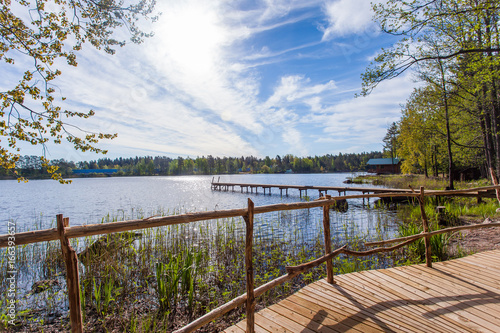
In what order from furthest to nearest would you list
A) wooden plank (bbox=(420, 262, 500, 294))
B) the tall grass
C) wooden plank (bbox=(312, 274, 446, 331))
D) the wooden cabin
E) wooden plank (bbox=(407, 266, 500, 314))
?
the wooden cabin → the tall grass → wooden plank (bbox=(420, 262, 500, 294)) → wooden plank (bbox=(407, 266, 500, 314)) → wooden plank (bbox=(312, 274, 446, 331))

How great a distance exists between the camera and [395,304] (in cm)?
318

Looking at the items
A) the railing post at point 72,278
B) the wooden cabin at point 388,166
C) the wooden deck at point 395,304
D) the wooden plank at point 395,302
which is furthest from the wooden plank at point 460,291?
the wooden cabin at point 388,166

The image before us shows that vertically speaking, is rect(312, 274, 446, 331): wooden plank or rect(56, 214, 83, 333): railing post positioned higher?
rect(56, 214, 83, 333): railing post

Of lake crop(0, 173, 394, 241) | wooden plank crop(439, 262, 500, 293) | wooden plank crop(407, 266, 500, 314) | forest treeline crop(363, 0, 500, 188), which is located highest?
forest treeline crop(363, 0, 500, 188)

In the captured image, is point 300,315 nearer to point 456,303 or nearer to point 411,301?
point 411,301

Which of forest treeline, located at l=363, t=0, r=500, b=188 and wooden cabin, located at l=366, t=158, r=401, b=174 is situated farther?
wooden cabin, located at l=366, t=158, r=401, b=174

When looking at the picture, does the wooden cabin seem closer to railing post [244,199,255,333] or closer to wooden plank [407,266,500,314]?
wooden plank [407,266,500,314]

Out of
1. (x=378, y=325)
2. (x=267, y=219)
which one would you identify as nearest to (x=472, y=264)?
(x=378, y=325)

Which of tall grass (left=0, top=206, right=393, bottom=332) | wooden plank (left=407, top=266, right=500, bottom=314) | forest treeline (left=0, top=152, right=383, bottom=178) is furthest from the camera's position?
forest treeline (left=0, top=152, right=383, bottom=178)

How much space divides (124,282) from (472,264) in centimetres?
706

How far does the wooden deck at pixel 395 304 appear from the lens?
107 inches

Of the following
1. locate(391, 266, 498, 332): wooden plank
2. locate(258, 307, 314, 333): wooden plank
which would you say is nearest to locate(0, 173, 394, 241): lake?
locate(258, 307, 314, 333): wooden plank

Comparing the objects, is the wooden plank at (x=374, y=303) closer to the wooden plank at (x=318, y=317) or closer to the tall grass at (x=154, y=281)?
the wooden plank at (x=318, y=317)

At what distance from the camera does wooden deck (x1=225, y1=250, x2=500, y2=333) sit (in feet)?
8.95
